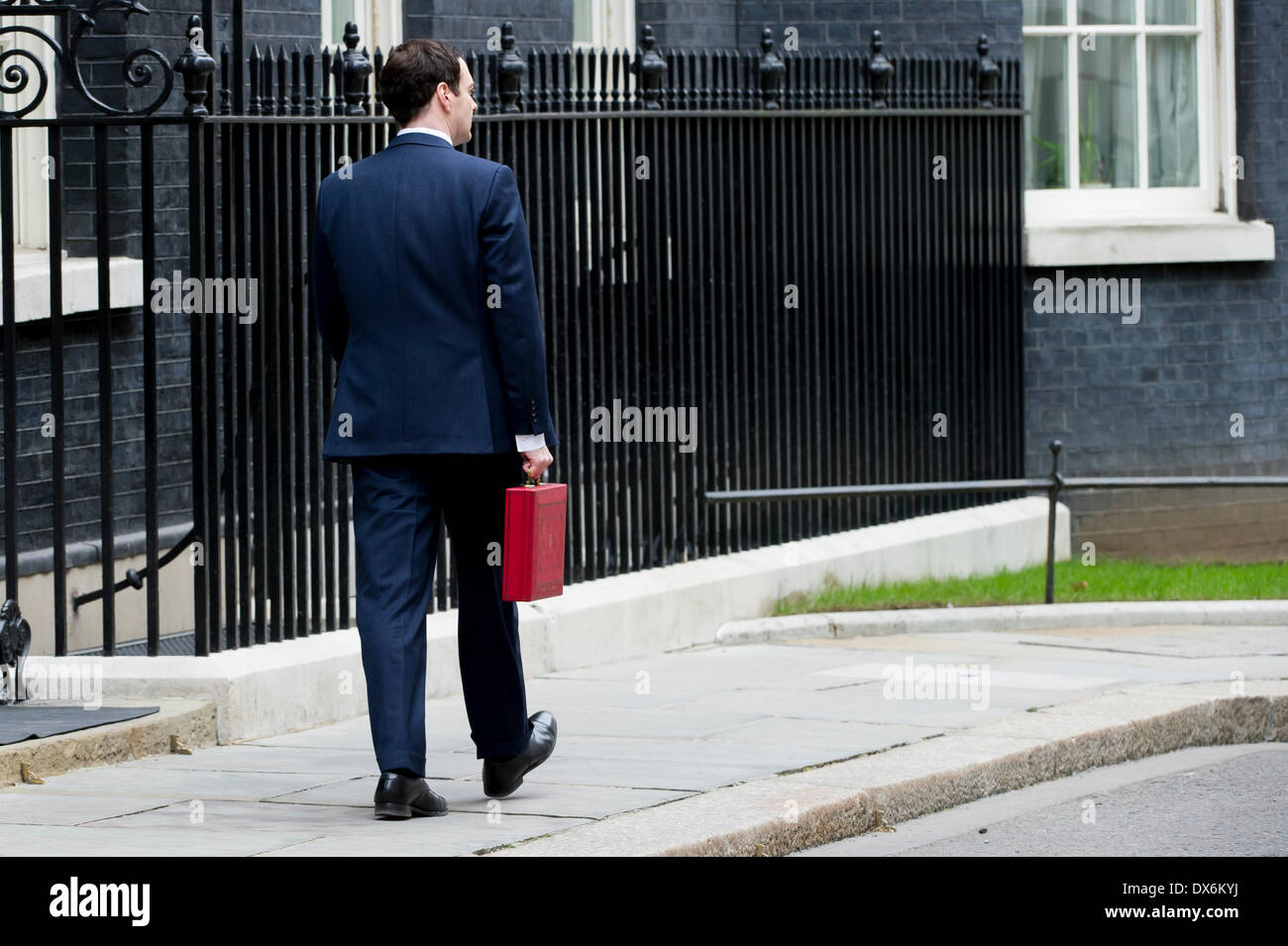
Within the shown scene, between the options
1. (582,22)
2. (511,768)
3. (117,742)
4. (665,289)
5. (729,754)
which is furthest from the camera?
(582,22)

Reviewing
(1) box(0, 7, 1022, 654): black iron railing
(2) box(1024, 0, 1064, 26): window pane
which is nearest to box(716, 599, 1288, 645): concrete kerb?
(1) box(0, 7, 1022, 654): black iron railing

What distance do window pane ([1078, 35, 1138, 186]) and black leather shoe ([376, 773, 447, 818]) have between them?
802cm

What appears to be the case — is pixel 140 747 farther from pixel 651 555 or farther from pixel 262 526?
pixel 651 555

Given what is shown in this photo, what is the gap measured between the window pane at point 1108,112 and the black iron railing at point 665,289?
53.7 inches

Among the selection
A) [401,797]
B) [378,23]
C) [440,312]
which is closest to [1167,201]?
[378,23]

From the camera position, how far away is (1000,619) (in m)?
9.64

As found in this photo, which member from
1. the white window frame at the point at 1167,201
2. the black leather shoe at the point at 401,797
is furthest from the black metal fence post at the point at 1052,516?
the black leather shoe at the point at 401,797

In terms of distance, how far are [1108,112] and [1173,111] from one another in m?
0.43

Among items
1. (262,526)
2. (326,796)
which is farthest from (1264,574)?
(326,796)

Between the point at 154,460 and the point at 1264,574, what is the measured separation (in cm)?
662

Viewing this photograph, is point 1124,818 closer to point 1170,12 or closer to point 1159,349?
point 1159,349

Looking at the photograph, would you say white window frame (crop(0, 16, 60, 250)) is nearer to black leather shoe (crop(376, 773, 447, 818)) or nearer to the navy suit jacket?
the navy suit jacket

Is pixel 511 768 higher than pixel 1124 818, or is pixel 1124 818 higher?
pixel 511 768

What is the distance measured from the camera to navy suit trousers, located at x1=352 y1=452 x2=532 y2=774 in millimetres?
5586
